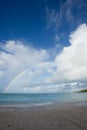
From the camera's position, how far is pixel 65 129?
9742mm

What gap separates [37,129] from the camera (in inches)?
392

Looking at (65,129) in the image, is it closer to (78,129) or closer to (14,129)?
(78,129)

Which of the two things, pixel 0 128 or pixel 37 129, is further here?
pixel 0 128

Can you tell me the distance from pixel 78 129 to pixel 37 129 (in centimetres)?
266

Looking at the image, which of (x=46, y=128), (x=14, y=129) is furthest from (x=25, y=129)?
(x=46, y=128)

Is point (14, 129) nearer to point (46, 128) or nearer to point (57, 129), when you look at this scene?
point (46, 128)

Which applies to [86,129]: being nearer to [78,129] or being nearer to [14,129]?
[78,129]

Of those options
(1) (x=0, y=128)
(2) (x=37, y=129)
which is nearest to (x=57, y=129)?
(2) (x=37, y=129)

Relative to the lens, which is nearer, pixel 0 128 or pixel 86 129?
pixel 86 129

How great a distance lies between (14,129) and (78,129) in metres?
4.21

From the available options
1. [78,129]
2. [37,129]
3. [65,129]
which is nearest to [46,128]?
[37,129]

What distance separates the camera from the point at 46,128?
33.4 ft

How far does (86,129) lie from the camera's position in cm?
951

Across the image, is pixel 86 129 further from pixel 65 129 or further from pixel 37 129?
pixel 37 129
